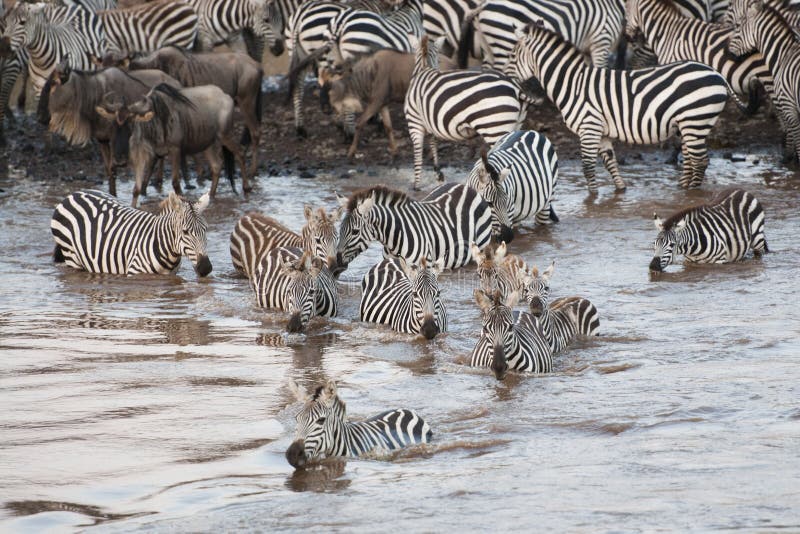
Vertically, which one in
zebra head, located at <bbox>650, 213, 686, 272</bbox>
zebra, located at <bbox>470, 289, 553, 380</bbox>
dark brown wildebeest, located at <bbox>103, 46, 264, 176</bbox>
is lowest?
zebra, located at <bbox>470, 289, 553, 380</bbox>

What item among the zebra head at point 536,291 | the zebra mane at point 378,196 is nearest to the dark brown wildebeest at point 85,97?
the zebra mane at point 378,196

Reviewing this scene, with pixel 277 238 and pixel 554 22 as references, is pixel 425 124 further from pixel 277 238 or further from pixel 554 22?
pixel 277 238

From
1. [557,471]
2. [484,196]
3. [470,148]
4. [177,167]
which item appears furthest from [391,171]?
[557,471]

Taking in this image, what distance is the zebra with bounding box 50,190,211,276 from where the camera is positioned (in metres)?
11.8

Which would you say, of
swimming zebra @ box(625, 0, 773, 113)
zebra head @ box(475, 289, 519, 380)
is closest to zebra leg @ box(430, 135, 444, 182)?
swimming zebra @ box(625, 0, 773, 113)

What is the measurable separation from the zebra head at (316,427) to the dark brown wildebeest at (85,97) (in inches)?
366

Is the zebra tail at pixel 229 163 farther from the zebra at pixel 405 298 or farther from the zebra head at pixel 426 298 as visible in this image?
the zebra head at pixel 426 298

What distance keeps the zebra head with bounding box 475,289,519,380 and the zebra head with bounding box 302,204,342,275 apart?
96.5 inches

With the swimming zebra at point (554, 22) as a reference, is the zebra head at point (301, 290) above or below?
below

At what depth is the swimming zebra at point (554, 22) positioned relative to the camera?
706 inches

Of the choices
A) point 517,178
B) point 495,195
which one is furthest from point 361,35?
point 495,195

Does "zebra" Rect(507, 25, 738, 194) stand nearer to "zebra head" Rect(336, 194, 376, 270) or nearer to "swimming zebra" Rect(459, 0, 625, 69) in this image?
"swimming zebra" Rect(459, 0, 625, 69)

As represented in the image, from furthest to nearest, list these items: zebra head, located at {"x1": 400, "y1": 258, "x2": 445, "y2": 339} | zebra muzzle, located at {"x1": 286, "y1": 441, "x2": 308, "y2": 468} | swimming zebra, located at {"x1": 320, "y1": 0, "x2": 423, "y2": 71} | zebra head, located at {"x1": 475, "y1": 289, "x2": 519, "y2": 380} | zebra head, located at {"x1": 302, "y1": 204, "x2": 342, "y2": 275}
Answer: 1. swimming zebra, located at {"x1": 320, "y1": 0, "x2": 423, "y2": 71}
2. zebra head, located at {"x1": 302, "y1": 204, "x2": 342, "y2": 275}
3. zebra head, located at {"x1": 400, "y1": 258, "x2": 445, "y2": 339}
4. zebra head, located at {"x1": 475, "y1": 289, "x2": 519, "y2": 380}
5. zebra muzzle, located at {"x1": 286, "y1": 441, "x2": 308, "y2": 468}

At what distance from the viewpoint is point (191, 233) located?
38.7 feet
